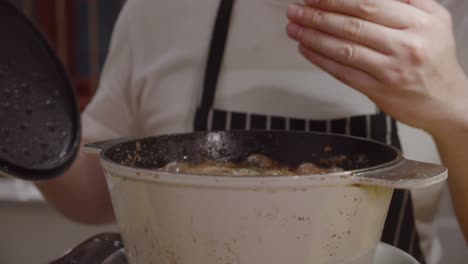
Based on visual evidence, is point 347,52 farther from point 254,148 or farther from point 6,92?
point 6,92

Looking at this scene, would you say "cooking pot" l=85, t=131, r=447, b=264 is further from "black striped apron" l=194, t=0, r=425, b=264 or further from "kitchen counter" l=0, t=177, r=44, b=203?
"kitchen counter" l=0, t=177, r=44, b=203

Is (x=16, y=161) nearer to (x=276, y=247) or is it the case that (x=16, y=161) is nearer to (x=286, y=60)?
(x=276, y=247)

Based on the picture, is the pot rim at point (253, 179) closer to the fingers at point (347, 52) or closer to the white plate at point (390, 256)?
the white plate at point (390, 256)

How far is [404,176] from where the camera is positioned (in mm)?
394

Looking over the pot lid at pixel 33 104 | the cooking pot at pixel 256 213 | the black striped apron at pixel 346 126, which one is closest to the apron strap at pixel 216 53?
the black striped apron at pixel 346 126

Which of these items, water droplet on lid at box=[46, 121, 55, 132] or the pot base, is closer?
the pot base

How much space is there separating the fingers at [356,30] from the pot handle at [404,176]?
25cm

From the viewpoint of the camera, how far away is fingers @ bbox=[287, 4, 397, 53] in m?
0.63

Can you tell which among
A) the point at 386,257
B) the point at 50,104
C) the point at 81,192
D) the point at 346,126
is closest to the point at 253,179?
the point at 386,257

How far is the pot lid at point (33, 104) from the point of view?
2.12ft

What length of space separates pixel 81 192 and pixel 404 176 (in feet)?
2.60

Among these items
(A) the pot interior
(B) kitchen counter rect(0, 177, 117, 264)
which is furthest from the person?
(B) kitchen counter rect(0, 177, 117, 264)

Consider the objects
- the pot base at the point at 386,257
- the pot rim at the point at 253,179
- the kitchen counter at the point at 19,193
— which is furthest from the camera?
the kitchen counter at the point at 19,193

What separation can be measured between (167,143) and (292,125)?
359 millimetres
